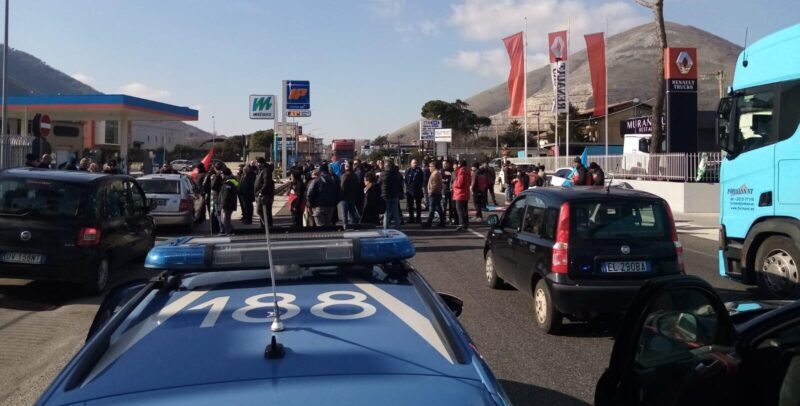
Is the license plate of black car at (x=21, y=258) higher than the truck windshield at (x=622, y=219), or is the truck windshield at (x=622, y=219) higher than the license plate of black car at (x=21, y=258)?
the truck windshield at (x=622, y=219)

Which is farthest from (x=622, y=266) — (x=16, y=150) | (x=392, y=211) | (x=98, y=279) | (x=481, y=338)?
(x=16, y=150)

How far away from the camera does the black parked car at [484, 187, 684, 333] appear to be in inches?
256

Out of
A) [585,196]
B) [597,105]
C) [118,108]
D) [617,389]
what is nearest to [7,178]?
[585,196]

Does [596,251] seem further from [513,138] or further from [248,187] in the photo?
[513,138]

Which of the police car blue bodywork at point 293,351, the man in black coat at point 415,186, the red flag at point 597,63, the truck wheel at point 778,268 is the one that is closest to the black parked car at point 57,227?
the police car blue bodywork at point 293,351

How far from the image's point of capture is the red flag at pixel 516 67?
38.8 metres

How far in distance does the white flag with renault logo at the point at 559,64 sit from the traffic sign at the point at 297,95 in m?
14.6

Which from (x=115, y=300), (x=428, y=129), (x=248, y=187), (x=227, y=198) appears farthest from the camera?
(x=428, y=129)

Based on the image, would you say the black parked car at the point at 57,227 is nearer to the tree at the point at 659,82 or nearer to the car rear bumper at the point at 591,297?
the car rear bumper at the point at 591,297

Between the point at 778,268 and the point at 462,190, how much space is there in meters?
8.94

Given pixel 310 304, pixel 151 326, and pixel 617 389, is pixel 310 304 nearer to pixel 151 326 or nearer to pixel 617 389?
pixel 151 326

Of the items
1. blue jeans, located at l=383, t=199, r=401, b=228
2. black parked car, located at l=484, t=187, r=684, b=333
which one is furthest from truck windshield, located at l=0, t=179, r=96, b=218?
blue jeans, located at l=383, t=199, r=401, b=228

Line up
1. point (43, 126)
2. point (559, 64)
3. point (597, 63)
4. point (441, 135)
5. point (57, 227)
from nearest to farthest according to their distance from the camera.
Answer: point (57, 227)
point (43, 126)
point (597, 63)
point (559, 64)
point (441, 135)

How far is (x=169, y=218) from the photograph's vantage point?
15.9 metres
